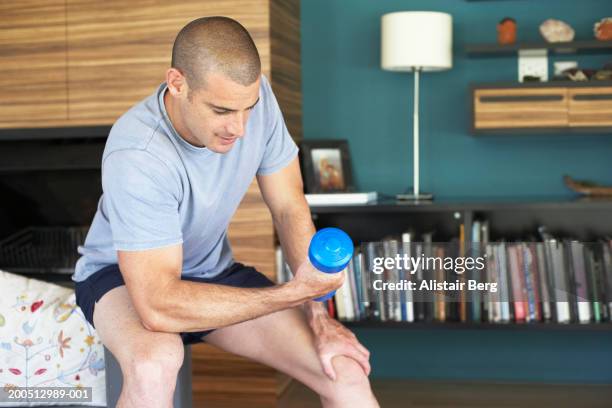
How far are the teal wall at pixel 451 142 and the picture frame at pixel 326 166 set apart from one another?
12cm

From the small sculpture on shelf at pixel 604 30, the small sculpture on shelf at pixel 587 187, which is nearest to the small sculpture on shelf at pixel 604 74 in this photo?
the small sculpture on shelf at pixel 604 30

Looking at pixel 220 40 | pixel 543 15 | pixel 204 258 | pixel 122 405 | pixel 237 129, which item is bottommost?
pixel 122 405

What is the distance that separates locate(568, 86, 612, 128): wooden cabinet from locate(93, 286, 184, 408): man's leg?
2029 millimetres

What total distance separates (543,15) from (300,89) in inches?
40.7

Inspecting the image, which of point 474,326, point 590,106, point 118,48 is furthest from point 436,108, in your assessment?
point 118,48

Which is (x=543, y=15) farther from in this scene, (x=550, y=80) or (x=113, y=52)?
(x=113, y=52)

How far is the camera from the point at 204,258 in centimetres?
220

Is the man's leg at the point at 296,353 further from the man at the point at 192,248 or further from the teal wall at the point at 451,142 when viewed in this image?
the teal wall at the point at 451,142

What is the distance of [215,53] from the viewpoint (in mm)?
1868

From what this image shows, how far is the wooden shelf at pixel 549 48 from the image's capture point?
338 centimetres

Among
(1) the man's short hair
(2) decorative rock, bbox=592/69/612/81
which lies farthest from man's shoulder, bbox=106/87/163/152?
(2) decorative rock, bbox=592/69/612/81

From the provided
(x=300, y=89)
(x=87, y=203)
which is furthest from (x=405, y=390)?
(x=87, y=203)

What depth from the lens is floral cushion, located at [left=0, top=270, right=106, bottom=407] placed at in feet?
7.63

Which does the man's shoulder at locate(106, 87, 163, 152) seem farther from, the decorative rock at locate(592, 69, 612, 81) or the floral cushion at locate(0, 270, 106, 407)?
the decorative rock at locate(592, 69, 612, 81)
